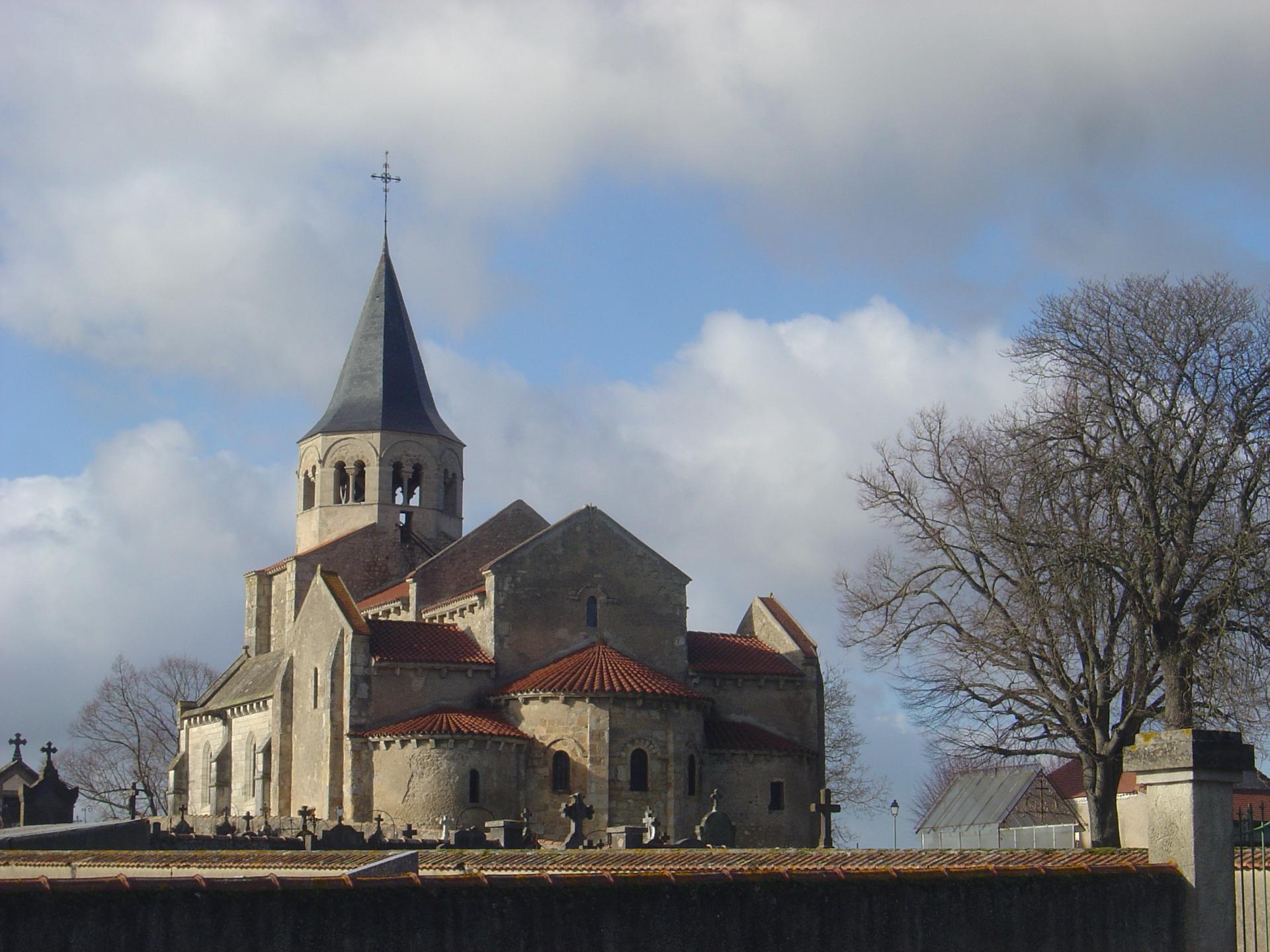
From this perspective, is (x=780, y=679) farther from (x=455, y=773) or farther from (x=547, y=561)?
(x=455, y=773)

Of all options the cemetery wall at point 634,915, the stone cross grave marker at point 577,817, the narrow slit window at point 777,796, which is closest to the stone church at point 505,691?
the narrow slit window at point 777,796

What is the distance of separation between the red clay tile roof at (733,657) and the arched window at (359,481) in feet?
42.7

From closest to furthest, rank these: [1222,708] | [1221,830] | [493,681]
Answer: [1221,830] → [1222,708] → [493,681]

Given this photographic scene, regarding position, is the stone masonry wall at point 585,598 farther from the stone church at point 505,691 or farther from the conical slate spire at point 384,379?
the conical slate spire at point 384,379

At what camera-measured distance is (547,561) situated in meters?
41.5

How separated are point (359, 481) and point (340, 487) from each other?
0.70 m

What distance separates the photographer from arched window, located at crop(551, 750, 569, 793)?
124 ft

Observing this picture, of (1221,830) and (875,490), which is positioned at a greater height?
(875,490)

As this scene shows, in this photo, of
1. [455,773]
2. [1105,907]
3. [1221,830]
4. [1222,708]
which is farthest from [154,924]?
[455,773]

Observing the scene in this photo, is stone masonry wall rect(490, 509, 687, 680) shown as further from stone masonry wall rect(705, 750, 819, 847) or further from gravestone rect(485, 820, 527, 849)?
gravestone rect(485, 820, 527, 849)

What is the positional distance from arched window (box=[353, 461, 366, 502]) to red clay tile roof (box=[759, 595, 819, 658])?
14.1 metres

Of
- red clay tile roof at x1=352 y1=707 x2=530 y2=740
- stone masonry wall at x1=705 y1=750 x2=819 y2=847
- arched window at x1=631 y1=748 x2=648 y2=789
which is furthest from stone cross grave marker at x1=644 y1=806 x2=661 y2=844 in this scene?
stone masonry wall at x1=705 y1=750 x2=819 y2=847

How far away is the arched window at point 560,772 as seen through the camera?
37.8m

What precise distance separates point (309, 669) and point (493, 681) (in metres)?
5.46
